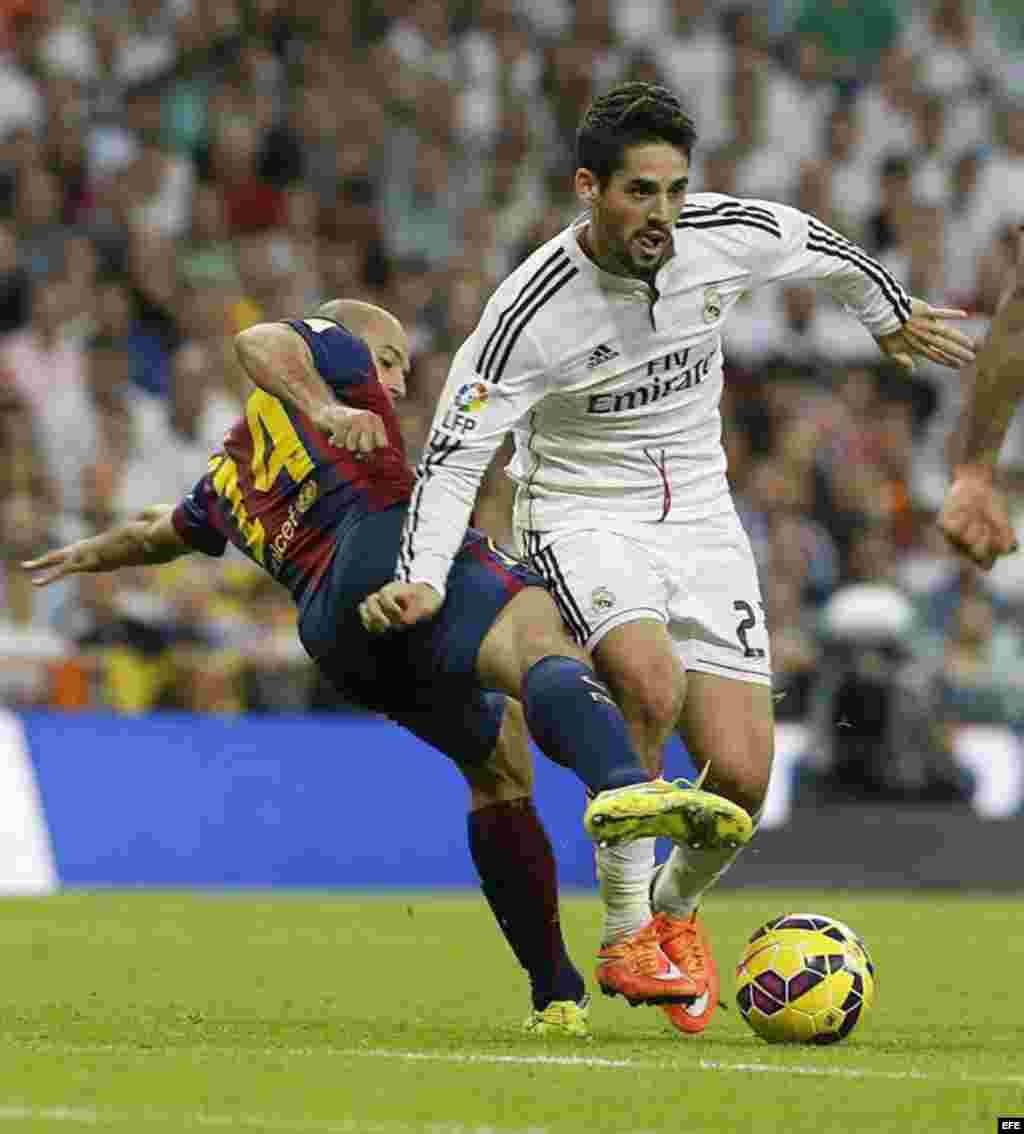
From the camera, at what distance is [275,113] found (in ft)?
54.2

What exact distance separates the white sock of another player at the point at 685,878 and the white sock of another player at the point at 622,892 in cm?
81

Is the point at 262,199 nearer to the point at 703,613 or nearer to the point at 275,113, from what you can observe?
the point at 275,113

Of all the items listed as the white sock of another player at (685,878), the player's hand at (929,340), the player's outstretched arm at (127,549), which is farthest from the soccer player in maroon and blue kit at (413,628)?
the player's hand at (929,340)

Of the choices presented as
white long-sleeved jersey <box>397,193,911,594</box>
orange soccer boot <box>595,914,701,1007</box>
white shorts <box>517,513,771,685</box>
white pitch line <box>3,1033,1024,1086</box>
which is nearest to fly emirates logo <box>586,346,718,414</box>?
white long-sleeved jersey <box>397,193,911,594</box>

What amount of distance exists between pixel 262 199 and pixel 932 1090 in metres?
11.5

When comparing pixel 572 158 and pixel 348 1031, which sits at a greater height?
pixel 572 158

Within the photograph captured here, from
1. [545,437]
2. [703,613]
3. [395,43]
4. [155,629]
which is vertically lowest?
[155,629]

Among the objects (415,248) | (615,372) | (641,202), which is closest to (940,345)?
(615,372)

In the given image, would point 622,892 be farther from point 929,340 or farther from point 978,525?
point 929,340

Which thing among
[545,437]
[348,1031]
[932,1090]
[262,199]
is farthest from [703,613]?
[262,199]

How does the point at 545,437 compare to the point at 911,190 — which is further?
the point at 911,190

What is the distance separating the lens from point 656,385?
287 inches

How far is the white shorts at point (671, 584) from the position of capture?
23.0 ft

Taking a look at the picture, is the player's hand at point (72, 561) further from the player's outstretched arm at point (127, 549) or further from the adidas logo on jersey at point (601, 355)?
the adidas logo on jersey at point (601, 355)
